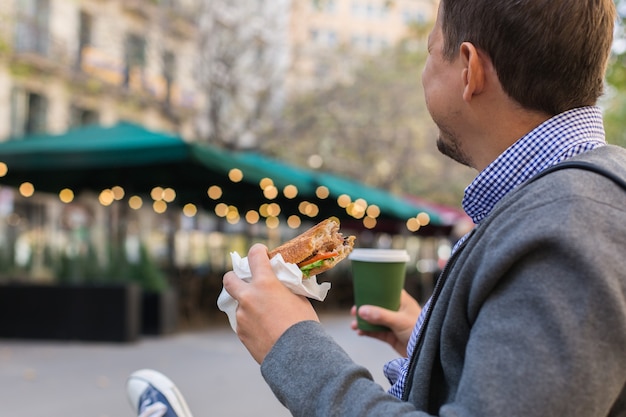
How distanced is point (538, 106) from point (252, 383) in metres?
6.44

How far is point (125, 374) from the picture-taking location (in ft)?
24.4

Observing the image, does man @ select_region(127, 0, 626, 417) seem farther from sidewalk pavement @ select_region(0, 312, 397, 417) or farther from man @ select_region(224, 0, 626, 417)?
sidewalk pavement @ select_region(0, 312, 397, 417)

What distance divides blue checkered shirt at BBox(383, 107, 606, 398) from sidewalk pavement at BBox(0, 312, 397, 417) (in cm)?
496

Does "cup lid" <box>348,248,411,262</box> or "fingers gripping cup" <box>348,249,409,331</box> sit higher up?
"cup lid" <box>348,248,411,262</box>

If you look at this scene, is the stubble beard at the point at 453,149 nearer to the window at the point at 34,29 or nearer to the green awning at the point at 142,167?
the green awning at the point at 142,167

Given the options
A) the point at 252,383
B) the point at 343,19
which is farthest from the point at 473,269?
the point at 343,19

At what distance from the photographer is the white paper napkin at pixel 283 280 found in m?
1.31

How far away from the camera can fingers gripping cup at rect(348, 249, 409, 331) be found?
2127mm

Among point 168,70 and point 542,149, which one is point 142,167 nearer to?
point 168,70

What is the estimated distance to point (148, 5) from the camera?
66.8 feet

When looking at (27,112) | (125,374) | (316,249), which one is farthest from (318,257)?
(27,112)

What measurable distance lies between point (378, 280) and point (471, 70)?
997 millimetres

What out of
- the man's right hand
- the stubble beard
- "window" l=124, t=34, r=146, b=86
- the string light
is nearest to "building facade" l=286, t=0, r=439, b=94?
"window" l=124, t=34, r=146, b=86

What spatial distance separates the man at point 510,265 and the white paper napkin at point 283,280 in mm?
20
